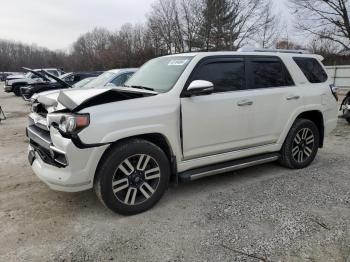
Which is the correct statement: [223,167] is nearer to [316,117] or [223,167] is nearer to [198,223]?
[198,223]

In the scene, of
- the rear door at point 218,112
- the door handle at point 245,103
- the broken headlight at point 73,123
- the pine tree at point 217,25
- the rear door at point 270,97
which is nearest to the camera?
the broken headlight at point 73,123

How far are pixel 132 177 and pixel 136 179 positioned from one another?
0.18ft

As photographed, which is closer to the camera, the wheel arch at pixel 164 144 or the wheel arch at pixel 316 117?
the wheel arch at pixel 164 144

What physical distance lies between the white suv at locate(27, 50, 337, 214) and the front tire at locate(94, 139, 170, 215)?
1 cm

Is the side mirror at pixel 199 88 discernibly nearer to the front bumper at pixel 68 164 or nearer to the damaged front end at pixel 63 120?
the damaged front end at pixel 63 120

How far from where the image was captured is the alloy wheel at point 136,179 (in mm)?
3584

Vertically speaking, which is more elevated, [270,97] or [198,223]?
[270,97]

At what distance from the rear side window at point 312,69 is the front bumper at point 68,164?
3533 millimetres

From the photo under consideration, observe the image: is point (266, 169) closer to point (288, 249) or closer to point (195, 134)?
point (195, 134)

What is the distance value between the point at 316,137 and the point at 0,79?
6575 centimetres

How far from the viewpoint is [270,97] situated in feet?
15.3

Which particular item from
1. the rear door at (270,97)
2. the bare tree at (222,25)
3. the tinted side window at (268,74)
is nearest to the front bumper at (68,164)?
the rear door at (270,97)

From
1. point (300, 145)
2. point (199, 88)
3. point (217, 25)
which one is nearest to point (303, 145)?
point (300, 145)

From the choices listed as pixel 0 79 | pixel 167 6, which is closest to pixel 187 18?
pixel 167 6
